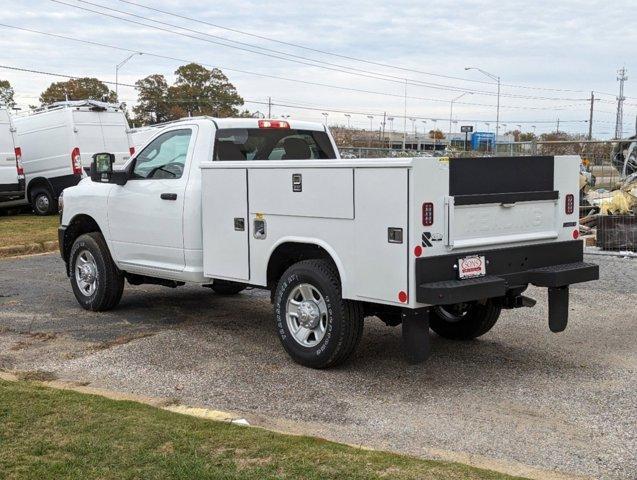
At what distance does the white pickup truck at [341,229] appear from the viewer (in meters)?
5.59

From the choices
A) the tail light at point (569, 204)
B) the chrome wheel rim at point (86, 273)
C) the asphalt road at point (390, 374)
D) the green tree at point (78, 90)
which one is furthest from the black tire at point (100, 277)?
the green tree at point (78, 90)

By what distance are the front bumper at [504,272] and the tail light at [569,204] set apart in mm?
268

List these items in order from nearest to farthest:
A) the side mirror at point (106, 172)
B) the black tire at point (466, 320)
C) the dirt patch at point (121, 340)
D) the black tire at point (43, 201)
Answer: the black tire at point (466, 320) < the dirt patch at point (121, 340) < the side mirror at point (106, 172) < the black tire at point (43, 201)

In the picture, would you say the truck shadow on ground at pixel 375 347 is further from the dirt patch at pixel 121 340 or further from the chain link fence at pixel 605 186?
the chain link fence at pixel 605 186

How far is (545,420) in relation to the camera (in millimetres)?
5137

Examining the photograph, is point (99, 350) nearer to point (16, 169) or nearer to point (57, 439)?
point (57, 439)

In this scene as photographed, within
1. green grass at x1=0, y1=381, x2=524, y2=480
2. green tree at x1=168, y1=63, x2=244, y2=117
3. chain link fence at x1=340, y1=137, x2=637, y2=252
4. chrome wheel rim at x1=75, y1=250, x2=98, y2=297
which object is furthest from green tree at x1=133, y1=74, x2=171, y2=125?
green grass at x1=0, y1=381, x2=524, y2=480

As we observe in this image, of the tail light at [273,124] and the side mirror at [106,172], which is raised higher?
the tail light at [273,124]

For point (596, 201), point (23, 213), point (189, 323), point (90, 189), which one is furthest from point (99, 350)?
point (23, 213)

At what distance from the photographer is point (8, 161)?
19.0 metres

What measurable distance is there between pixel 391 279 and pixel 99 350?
2.96 m

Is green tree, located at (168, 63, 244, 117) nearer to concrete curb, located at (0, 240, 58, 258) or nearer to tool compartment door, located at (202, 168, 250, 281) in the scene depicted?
concrete curb, located at (0, 240, 58, 258)

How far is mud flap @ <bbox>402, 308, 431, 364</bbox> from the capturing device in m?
5.69

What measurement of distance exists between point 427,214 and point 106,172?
4.12 m
